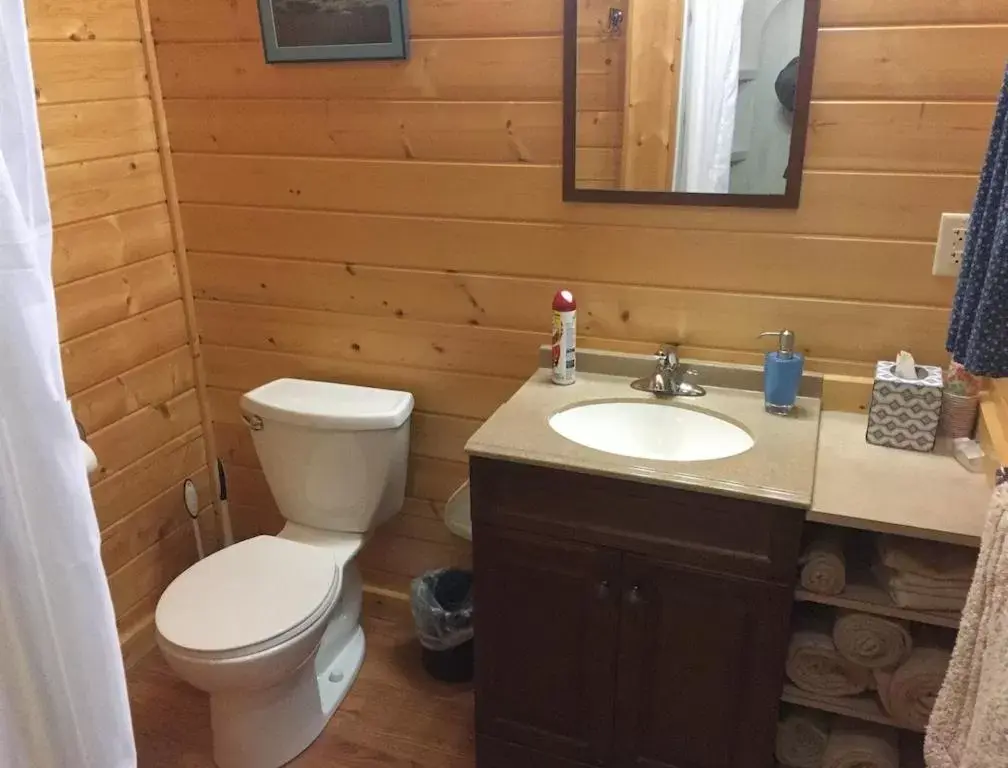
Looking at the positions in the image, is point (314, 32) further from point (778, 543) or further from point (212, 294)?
point (778, 543)

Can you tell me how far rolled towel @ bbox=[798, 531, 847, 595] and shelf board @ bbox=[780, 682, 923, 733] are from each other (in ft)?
0.72

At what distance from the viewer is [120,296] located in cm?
206

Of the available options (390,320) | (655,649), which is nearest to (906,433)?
(655,649)

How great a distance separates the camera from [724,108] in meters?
1.66

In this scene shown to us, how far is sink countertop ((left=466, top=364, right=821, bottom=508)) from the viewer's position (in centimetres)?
142

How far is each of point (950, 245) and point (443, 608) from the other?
140 cm

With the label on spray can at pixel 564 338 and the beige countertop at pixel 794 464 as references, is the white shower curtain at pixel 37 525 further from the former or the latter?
the label on spray can at pixel 564 338

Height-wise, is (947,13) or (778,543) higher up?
(947,13)

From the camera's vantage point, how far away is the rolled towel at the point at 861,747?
154 cm

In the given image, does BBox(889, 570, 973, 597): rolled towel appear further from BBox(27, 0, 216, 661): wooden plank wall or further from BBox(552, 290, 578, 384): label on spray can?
BBox(27, 0, 216, 661): wooden plank wall

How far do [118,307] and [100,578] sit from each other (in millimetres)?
1359

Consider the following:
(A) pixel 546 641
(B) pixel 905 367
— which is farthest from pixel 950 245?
(A) pixel 546 641

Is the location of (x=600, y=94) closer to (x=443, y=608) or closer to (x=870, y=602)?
(x=870, y=602)

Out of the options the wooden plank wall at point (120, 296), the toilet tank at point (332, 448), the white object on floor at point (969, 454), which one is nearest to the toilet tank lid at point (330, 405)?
the toilet tank at point (332, 448)
